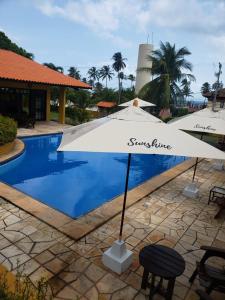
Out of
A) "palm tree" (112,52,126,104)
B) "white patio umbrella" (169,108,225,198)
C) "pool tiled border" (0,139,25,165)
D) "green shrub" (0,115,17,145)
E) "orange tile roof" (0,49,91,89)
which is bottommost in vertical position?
"pool tiled border" (0,139,25,165)

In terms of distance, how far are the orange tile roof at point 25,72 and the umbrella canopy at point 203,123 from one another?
13417 mm

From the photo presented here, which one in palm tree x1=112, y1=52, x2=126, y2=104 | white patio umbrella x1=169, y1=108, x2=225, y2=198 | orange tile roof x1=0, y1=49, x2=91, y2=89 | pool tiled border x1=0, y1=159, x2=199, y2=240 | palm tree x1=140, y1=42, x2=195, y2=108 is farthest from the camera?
palm tree x1=112, y1=52, x2=126, y2=104

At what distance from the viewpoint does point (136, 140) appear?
14.0ft

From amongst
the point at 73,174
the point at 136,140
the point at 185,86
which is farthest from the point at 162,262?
the point at 185,86

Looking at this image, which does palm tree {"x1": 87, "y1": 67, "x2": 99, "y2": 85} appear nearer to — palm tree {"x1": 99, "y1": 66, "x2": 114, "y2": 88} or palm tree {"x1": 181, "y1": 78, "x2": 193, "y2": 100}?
palm tree {"x1": 99, "y1": 66, "x2": 114, "y2": 88}

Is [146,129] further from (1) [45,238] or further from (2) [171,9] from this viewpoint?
(2) [171,9]

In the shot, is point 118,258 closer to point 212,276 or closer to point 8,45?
point 212,276

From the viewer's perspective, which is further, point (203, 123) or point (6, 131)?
point (6, 131)

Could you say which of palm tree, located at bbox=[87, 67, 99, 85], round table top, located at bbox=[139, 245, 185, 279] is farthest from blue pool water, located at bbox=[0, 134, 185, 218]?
palm tree, located at bbox=[87, 67, 99, 85]

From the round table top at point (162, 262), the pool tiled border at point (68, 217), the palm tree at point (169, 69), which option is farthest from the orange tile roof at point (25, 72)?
the round table top at point (162, 262)

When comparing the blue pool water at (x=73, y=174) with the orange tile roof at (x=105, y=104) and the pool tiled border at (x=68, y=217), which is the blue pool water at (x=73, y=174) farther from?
the orange tile roof at (x=105, y=104)

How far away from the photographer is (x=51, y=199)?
9102 mm

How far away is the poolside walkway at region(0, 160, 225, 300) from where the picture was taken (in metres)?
4.71

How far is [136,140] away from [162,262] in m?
2.11
